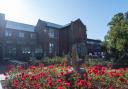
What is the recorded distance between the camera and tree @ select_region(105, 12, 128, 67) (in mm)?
46500

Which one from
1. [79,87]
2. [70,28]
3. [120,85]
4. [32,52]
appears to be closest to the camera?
[79,87]

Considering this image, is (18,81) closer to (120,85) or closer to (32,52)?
(120,85)

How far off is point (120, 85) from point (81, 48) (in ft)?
166

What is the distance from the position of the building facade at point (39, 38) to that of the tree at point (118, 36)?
29.8ft

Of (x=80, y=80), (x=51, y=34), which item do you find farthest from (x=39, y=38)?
(x=80, y=80)

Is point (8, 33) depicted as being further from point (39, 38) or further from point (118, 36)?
point (118, 36)

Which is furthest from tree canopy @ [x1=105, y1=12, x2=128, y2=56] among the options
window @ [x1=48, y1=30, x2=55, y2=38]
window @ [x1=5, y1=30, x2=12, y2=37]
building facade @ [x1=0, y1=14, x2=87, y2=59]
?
window @ [x1=5, y1=30, x2=12, y2=37]

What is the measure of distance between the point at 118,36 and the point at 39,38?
2056cm

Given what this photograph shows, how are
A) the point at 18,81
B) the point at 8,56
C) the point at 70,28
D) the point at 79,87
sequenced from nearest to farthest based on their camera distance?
the point at 79,87 < the point at 18,81 < the point at 8,56 < the point at 70,28

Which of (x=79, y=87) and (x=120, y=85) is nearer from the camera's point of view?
(x=79, y=87)

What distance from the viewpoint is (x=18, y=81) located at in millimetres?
14102

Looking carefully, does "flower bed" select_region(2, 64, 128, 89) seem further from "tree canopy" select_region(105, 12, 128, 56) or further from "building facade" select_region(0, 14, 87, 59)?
"building facade" select_region(0, 14, 87, 59)

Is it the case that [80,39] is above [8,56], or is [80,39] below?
above

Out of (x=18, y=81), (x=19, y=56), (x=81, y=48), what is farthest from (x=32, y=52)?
(x=18, y=81)
